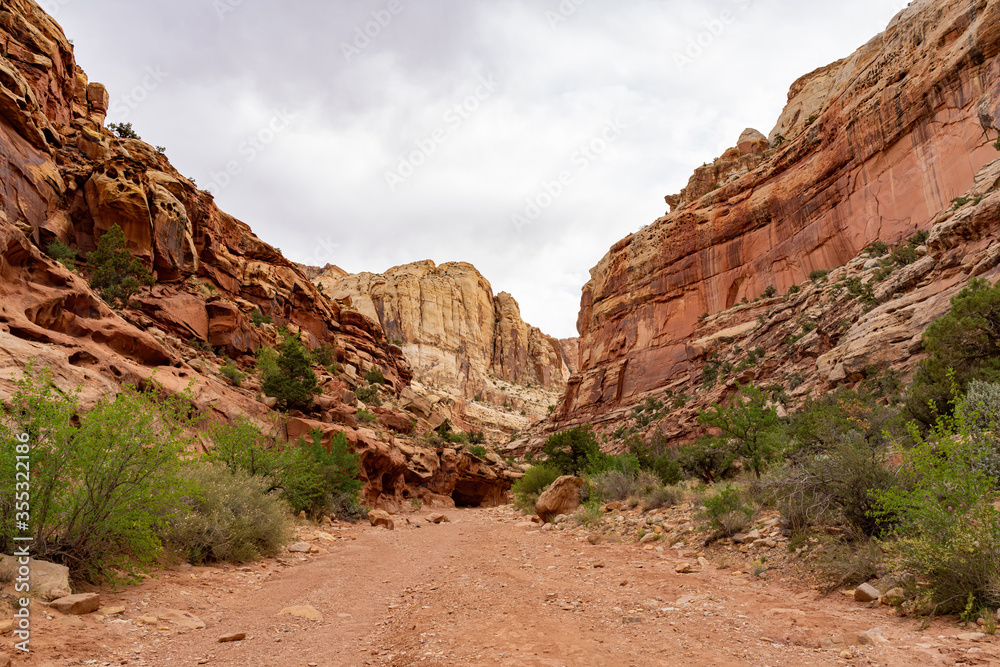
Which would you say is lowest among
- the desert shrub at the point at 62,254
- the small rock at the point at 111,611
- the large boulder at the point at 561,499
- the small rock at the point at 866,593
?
the small rock at the point at 111,611

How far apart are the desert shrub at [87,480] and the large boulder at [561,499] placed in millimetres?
10056

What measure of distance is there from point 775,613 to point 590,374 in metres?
41.2

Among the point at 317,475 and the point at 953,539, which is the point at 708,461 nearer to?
the point at 953,539

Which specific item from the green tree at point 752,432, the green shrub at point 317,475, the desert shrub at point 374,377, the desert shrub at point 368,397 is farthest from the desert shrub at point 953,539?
the desert shrub at point 374,377

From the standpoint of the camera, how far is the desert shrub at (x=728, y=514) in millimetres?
7270

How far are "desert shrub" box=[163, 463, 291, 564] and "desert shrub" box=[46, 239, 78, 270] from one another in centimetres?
1554

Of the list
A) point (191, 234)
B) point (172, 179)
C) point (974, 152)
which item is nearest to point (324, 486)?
point (191, 234)

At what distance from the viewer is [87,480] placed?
16.4 feet

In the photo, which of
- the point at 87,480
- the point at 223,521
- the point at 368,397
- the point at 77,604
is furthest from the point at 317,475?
the point at 368,397

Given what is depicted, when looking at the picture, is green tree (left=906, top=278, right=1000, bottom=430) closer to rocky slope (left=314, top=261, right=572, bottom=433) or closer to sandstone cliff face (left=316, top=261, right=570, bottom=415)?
rocky slope (left=314, top=261, right=572, bottom=433)

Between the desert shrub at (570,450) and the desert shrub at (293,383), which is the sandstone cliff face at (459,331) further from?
the desert shrub at (570,450)

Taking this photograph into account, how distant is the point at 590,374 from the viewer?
148ft

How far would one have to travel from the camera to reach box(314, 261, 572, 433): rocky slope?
74062mm

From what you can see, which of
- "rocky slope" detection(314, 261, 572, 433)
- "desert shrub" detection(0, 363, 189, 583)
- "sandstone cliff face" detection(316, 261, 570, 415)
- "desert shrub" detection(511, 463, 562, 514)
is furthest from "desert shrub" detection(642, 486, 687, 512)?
"sandstone cliff face" detection(316, 261, 570, 415)
